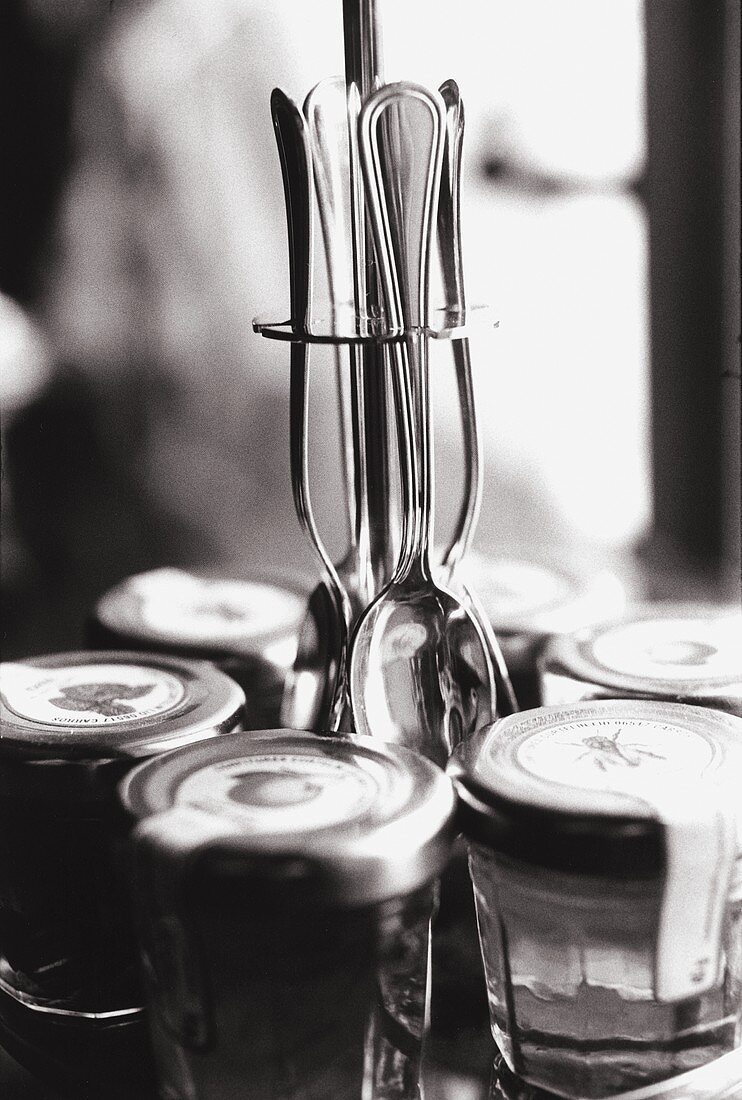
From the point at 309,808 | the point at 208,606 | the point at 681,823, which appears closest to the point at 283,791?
the point at 309,808

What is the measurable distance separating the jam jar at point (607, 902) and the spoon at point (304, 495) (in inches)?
4.5

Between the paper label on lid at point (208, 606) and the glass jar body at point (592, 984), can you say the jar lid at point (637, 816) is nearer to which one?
the glass jar body at point (592, 984)

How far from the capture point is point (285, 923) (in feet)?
1.08

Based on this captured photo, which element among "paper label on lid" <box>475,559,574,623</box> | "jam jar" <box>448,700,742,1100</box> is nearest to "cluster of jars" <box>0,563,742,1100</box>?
"jam jar" <box>448,700,742,1100</box>

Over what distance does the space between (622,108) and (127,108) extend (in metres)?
0.28

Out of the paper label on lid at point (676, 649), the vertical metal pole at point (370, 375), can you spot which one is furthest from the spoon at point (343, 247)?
the paper label on lid at point (676, 649)

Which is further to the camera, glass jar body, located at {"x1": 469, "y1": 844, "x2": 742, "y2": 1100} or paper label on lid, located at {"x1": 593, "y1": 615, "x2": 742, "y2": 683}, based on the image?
paper label on lid, located at {"x1": 593, "y1": 615, "x2": 742, "y2": 683}

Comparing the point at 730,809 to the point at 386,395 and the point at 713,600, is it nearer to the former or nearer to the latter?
the point at 386,395

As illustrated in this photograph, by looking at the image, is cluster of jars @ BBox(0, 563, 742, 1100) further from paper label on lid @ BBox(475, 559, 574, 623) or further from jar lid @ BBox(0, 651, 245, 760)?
paper label on lid @ BBox(475, 559, 574, 623)

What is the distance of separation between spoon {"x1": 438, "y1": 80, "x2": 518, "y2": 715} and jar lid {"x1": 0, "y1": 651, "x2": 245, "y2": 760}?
0.32 ft

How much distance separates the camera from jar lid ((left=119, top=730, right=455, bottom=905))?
33 cm

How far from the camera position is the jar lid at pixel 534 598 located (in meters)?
0.56

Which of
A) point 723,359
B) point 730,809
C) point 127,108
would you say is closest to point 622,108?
point 723,359

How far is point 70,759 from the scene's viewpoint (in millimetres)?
404
